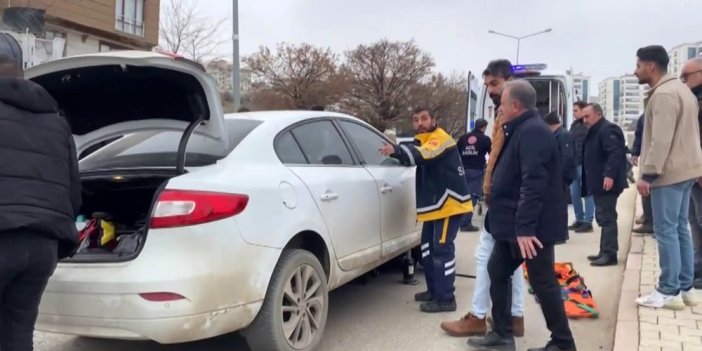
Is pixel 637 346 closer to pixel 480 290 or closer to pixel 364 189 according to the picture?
pixel 480 290

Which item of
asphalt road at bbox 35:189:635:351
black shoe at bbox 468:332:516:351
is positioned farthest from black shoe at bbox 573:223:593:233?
black shoe at bbox 468:332:516:351

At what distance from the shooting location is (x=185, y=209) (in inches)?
123

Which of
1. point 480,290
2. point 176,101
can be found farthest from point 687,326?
point 176,101

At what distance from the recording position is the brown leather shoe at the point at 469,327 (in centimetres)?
435

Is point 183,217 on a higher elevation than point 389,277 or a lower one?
higher

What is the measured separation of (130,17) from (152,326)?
31633 mm

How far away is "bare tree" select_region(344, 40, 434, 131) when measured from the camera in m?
58.4

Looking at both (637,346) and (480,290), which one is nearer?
(637,346)

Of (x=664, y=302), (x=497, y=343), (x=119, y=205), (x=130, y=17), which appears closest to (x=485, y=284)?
(x=497, y=343)

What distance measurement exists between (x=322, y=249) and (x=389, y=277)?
7.09 ft

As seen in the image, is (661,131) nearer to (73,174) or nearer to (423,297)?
(423,297)

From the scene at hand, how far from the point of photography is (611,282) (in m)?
5.88

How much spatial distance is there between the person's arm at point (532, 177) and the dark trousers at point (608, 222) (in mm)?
3172

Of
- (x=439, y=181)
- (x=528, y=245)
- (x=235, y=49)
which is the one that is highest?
(x=235, y=49)
